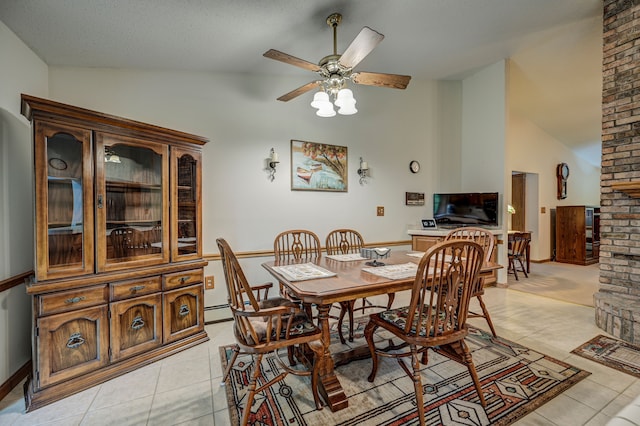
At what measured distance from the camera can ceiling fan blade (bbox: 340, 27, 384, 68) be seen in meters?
1.65

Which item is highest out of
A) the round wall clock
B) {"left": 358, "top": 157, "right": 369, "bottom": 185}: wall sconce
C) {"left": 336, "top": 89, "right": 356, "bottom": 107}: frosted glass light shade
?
{"left": 336, "top": 89, "right": 356, "bottom": 107}: frosted glass light shade

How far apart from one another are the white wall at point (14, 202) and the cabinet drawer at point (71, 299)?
37 centimetres

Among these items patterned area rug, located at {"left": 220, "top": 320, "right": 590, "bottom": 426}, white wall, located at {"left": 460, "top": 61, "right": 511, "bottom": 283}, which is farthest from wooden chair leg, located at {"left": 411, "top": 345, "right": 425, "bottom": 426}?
white wall, located at {"left": 460, "top": 61, "right": 511, "bottom": 283}

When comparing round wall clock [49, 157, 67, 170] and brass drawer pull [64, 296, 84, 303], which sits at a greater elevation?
round wall clock [49, 157, 67, 170]

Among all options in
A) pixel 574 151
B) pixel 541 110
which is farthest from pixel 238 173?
pixel 574 151

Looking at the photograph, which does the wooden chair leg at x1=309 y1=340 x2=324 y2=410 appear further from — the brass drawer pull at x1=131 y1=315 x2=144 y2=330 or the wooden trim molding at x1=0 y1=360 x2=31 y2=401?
the wooden trim molding at x1=0 y1=360 x2=31 y2=401

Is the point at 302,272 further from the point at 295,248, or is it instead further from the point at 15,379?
the point at 15,379

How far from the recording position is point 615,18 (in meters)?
2.62

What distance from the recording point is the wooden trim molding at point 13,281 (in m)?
1.77

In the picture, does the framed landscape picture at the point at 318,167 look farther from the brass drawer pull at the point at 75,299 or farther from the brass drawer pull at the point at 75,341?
the brass drawer pull at the point at 75,341

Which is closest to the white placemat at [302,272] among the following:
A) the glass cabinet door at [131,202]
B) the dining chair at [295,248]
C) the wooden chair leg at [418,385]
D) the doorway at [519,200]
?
the dining chair at [295,248]

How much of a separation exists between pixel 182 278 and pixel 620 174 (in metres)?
4.04

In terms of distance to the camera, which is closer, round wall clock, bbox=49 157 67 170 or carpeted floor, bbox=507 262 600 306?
round wall clock, bbox=49 157 67 170

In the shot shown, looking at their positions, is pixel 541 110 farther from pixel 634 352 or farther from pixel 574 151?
pixel 634 352
